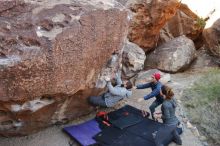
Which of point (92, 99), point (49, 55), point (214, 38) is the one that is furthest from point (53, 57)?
point (214, 38)

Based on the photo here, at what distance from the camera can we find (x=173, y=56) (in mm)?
12867

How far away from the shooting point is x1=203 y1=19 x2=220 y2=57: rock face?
14117 millimetres

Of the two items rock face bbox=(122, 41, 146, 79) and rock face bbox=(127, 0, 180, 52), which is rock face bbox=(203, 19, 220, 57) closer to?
rock face bbox=(127, 0, 180, 52)

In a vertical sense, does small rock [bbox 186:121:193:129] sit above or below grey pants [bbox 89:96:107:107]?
below

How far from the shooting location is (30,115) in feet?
24.8

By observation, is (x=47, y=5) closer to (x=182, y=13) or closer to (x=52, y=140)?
(x=52, y=140)

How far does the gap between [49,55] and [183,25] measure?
30.4ft

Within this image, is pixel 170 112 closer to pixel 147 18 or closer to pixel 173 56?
pixel 173 56

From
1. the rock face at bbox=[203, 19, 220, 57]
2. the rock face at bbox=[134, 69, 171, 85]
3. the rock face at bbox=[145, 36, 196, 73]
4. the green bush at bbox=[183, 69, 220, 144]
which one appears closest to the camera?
Result: the green bush at bbox=[183, 69, 220, 144]

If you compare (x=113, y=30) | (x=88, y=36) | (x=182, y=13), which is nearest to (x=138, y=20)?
(x=182, y=13)

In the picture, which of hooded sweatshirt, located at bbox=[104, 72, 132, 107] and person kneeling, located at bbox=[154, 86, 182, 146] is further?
hooded sweatshirt, located at bbox=[104, 72, 132, 107]

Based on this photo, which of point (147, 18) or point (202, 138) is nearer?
point (202, 138)

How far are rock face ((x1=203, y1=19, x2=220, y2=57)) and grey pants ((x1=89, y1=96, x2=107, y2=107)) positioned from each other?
7167 mm

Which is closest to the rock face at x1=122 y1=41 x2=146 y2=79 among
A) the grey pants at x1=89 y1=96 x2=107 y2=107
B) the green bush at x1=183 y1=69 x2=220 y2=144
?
the green bush at x1=183 y1=69 x2=220 y2=144
